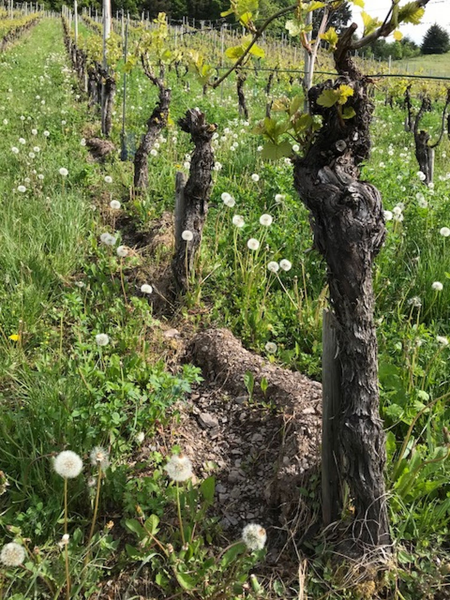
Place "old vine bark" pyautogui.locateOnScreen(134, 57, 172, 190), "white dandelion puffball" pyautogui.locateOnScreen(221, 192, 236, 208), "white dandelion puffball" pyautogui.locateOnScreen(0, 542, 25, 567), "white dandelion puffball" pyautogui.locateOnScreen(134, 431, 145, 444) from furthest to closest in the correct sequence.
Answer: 1. "old vine bark" pyautogui.locateOnScreen(134, 57, 172, 190)
2. "white dandelion puffball" pyautogui.locateOnScreen(221, 192, 236, 208)
3. "white dandelion puffball" pyautogui.locateOnScreen(134, 431, 145, 444)
4. "white dandelion puffball" pyautogui.locateOnScreen(0, 542, 25, 567)

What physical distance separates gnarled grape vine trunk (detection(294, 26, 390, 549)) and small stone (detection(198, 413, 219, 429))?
41.6 inches

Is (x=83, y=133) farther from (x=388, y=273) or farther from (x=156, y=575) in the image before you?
(x=156, y=575)

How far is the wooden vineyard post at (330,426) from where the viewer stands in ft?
6.87

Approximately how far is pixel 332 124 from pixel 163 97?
5080 mm

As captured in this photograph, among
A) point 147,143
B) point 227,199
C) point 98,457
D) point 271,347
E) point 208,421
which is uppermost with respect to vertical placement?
point 147,143

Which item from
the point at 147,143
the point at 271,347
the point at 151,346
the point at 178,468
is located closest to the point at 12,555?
the point at 178,468

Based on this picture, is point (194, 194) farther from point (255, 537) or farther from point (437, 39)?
point (437, 39)

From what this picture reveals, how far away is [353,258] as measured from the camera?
1.95 m

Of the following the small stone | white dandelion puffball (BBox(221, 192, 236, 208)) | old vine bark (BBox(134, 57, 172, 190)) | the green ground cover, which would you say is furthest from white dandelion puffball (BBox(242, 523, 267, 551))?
old vine bark (BBox(134, 57, 172, 190))

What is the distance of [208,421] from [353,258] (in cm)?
154

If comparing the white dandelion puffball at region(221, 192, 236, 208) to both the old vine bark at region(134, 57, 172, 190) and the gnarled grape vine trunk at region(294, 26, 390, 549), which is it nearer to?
the old vine bark at region(134, 57, 172, 190)

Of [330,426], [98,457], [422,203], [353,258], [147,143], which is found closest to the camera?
[98,457]

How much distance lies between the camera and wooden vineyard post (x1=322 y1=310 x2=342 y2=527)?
209cm

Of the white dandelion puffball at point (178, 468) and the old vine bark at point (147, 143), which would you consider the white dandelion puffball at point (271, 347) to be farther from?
the old vine bark at point (147, 143)
